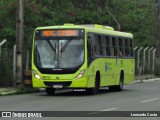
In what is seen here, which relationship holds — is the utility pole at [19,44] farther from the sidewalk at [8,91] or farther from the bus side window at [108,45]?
the bus side window at [108,45]

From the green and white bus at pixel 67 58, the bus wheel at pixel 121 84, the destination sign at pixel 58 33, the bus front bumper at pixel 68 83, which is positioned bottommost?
the bus wheel at pixel 121 84

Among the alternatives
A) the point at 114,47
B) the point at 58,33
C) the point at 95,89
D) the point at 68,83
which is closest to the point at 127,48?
the point at 114,47

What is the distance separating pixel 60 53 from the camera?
80.0ft

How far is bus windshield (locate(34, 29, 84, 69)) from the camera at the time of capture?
24.3 metres

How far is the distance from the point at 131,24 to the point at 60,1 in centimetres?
1126

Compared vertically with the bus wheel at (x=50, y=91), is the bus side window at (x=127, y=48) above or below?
above

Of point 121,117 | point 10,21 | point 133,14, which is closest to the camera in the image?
point 121,117

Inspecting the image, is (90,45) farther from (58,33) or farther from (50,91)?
(50,91)

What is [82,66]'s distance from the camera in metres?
24.2

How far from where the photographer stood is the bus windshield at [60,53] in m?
24.3

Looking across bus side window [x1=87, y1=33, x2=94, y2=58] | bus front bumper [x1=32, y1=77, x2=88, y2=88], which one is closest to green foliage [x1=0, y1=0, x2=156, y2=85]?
bus side window [x1=87, y1=33, x2=94, y2=58]

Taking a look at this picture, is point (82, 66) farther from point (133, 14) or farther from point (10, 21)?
point (133, 14)

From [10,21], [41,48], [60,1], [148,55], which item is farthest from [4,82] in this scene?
[148,55]

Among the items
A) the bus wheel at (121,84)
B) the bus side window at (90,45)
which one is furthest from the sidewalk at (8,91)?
the bus wheel at (121,84)
